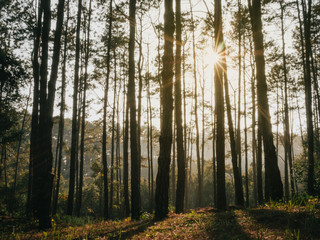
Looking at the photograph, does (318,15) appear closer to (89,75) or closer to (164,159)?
(164,159)

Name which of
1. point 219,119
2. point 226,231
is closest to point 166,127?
point 219,119

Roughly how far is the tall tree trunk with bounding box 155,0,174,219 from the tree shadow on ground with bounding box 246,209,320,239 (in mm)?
2743

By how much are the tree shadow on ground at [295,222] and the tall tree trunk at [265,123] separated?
2.89m

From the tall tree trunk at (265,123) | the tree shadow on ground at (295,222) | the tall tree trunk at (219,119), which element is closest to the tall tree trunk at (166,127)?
the tall tree trunk at (219,119)

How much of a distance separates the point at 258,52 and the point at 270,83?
11.6 m

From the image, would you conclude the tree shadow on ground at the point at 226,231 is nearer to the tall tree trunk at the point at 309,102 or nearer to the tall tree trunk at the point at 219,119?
the tall tree trunk at the point at 219,119

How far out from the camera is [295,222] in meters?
3.37

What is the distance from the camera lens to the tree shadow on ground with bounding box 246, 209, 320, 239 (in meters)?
2.84

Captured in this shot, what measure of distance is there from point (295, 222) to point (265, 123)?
4188 millimetres

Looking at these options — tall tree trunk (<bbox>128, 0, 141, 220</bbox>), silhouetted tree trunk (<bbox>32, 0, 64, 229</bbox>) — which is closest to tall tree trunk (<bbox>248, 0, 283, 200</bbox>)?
tall tree trunk (<bbox>128, 0, 141, 220</bbox>)

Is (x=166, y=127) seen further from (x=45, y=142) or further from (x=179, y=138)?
(x=45, y=142)

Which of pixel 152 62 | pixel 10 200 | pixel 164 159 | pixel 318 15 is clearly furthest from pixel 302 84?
pixel 10 200

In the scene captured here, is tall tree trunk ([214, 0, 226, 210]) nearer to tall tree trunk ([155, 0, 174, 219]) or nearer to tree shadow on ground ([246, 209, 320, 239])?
tall tree trunk ([155, 0, 174, 219])

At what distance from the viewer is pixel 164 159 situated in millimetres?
6266
